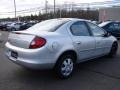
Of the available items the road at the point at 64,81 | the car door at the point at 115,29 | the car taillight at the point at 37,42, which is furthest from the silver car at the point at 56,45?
the car door at the point at 115,29

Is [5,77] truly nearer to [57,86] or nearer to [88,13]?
[57,86]

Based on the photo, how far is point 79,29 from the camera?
5785 millimetres

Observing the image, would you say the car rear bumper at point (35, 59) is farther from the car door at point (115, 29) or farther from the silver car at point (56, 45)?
the car door at point (115, 29)

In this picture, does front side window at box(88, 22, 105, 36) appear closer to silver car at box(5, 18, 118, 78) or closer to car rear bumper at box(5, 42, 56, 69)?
silver car at box(5, 18, 118, 78)

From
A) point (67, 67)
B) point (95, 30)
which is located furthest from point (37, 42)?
point (95, 30)

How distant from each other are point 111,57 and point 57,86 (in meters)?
3.64

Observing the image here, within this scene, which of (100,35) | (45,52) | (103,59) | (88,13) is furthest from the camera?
(88,13)

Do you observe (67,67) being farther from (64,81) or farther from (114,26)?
(114,26)

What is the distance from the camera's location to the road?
185 inches

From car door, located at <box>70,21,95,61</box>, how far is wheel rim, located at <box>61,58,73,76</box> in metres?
0.39

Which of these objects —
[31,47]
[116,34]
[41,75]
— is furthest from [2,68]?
[116,34]

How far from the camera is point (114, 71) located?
5965 mm

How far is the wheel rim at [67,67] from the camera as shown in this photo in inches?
205

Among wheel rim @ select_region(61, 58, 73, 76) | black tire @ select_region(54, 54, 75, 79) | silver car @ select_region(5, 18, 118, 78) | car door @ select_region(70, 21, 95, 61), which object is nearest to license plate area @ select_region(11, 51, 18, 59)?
silver car @ select_region(5, 18, 118, 78)
